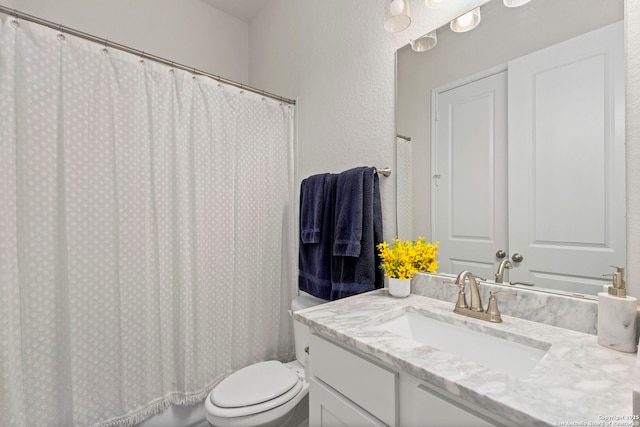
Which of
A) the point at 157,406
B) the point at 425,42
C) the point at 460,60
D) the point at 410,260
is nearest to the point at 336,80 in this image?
the point at 425,42

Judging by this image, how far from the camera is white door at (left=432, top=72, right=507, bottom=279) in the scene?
104 centimetres

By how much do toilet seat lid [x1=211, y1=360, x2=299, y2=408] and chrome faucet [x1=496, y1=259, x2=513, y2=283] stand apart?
97 centimetres

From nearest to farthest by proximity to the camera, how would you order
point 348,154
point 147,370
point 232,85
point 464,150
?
point 464,150, point 147,370, point 348,154, point 232,85

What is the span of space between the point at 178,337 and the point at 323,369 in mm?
986

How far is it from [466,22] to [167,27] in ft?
6.38

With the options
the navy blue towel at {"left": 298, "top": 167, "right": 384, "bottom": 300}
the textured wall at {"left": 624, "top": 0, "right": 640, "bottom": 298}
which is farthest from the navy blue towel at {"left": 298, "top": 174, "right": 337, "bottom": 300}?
the textured wall at {"left": 624, "top": 0, "right": 640, "bottom": 298}

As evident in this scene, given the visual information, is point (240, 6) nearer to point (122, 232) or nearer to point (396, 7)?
point (396, 7)

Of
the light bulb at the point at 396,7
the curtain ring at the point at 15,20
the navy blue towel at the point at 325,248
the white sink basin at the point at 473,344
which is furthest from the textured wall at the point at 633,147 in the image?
the curtain ring at the point at 15,20

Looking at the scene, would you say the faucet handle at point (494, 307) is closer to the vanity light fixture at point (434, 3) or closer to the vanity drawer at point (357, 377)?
the vanity drawer at point (357, 377)

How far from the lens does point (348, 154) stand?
5.22ft

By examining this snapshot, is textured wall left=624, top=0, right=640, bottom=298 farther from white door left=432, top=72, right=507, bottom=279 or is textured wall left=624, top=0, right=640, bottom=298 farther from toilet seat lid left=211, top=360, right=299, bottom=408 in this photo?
toilet seat lid left=211, top=360, right=299, bottom=408

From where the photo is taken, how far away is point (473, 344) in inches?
35.3

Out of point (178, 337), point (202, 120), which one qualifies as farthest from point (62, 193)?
point (178, 337)

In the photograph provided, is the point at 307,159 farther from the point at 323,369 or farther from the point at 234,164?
the point at 323,369
